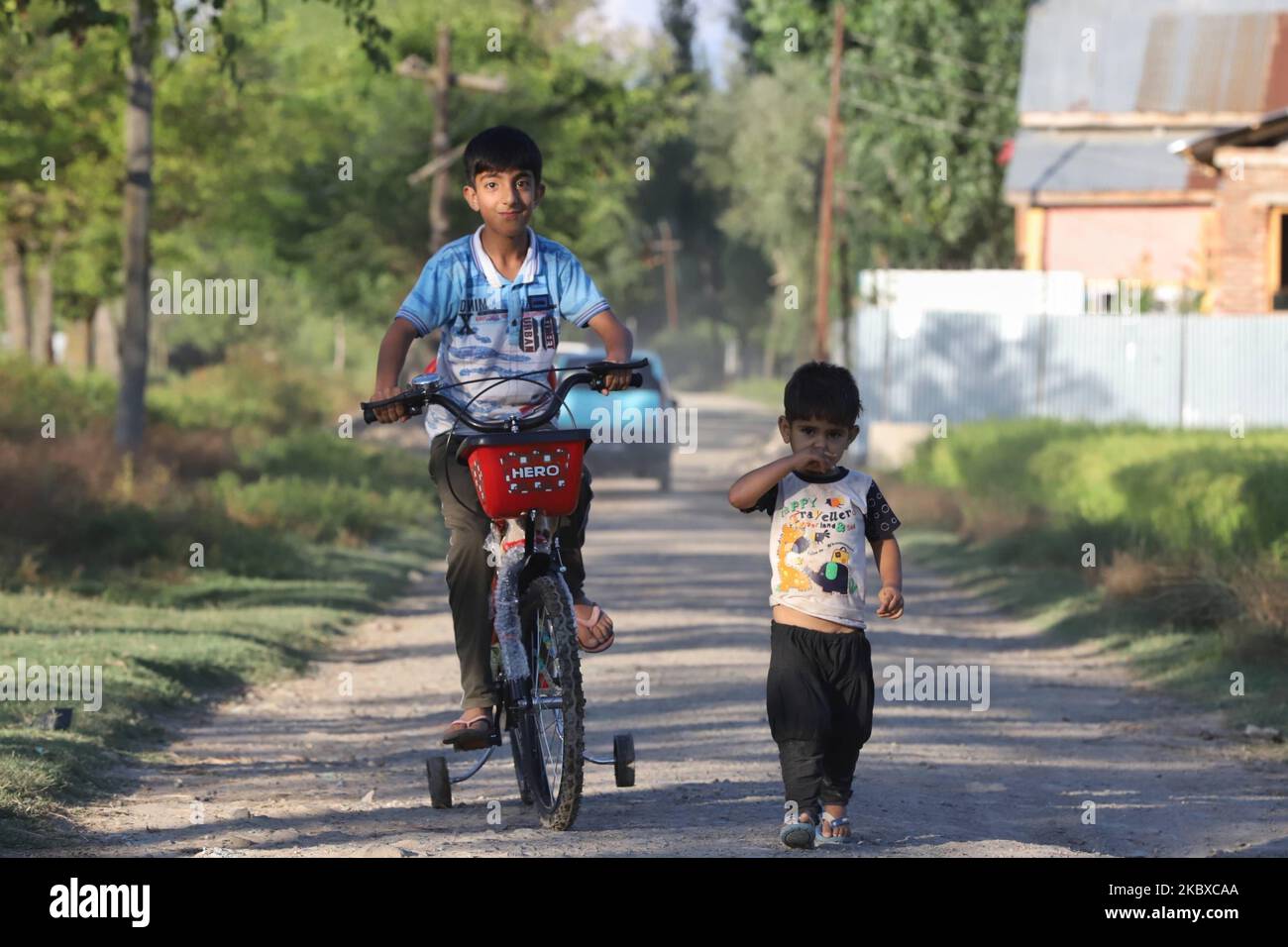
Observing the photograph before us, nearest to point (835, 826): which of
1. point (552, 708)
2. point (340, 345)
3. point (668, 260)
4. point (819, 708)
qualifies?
point (819, 708)

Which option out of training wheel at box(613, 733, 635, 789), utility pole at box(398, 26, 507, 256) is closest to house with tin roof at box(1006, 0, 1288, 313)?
utility pole at box(398, 26, 507, 256)

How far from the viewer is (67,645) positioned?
11.0m

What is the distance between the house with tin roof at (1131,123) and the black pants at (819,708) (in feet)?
83.5

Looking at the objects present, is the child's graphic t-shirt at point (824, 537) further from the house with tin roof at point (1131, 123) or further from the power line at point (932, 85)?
the power line at point (932, 85)

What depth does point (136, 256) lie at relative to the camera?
21531 mm

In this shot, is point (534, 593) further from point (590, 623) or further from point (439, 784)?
point (439, 784)

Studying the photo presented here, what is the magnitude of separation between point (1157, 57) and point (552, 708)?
34.6m

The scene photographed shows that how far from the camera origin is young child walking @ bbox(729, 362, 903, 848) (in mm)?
6566

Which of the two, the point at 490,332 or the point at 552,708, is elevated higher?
the point at 490,332

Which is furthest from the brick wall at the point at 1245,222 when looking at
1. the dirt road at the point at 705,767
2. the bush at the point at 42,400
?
the bush at the point at 42,400

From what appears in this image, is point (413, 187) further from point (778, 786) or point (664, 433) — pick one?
point (778, 786)

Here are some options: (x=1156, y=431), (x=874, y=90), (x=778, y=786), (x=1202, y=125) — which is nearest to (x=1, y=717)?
(x=778, y=786)
